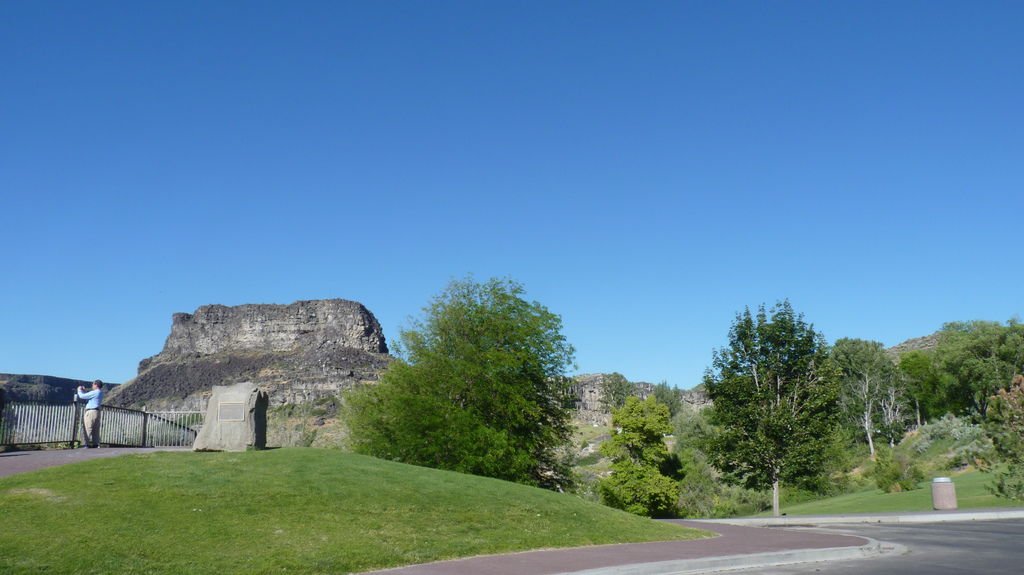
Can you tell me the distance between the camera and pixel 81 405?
29000mm

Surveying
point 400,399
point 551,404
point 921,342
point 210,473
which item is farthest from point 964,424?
point 921,342

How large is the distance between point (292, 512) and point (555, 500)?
24.4 ft

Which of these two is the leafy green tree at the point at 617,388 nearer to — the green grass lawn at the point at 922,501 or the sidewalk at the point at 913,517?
the green grass lawn at the point at 922,501

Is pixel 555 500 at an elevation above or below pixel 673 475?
above

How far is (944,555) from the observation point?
14.0 m

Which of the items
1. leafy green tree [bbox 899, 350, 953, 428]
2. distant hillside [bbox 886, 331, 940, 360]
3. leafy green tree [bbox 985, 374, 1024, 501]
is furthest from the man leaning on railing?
distant hillside [bbox 886, 331, 940, 360]

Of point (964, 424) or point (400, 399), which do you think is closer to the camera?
point (400, 399)

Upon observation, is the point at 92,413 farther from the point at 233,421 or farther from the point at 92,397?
the point at 233,421

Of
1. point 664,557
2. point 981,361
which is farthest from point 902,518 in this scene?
point 981,361

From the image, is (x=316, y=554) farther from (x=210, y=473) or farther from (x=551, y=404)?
(x=551, y=404)

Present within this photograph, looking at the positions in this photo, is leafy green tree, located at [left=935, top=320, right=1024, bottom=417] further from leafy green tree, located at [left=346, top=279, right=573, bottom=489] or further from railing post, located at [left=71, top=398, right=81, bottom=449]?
railing post, located at [left=71, top=398, right=81, bottom=449]

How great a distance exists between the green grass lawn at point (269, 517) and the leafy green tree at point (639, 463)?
4165cm

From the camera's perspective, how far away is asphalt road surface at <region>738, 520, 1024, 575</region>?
39.5 feet

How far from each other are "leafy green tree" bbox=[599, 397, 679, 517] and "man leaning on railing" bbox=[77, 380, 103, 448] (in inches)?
1648
